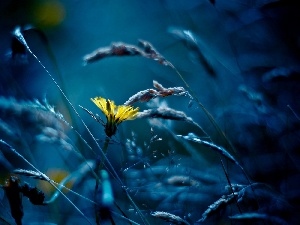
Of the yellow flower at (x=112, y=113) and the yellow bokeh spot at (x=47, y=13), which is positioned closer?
the yellow flower at (x=112, y=113)

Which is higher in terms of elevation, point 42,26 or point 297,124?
point 42,26

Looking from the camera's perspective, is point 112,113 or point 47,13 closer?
point 112,113

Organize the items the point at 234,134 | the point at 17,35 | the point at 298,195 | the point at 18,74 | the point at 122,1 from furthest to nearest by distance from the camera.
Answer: the point at 122,1 < the point at 18,74 < the point at 234,134 < the point at 298,195 < the point at 17,35

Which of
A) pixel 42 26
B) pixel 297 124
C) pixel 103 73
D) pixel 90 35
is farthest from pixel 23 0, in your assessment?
pixel 297 124

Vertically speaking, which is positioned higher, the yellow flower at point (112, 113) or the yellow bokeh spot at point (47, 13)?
the yellow bokeh spot at point (47, 13)

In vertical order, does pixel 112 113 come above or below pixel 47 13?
below

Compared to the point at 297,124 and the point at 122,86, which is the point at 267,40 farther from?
the point at 122,86

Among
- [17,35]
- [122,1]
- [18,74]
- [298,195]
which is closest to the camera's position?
[17,35]
